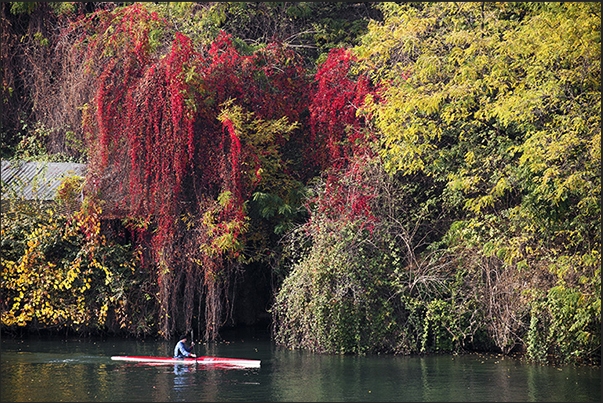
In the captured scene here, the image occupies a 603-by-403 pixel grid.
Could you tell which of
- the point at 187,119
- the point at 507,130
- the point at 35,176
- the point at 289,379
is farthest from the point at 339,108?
the point at 35,176

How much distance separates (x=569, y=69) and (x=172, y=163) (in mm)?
9099

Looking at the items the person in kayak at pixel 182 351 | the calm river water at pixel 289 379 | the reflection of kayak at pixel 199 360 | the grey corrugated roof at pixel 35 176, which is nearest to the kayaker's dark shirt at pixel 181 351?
the person in kayak at pixel 182 351

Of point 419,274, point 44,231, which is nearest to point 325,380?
point 419,274

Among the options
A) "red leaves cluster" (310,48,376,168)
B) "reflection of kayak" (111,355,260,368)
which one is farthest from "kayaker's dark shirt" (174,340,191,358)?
"red leaves cluster" (310,48,376,168)

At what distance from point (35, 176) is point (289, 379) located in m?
9.54

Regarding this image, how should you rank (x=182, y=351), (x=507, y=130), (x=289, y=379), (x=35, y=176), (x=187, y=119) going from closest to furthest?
(x=289, y=379) → (x=182, y=351) → (x=507, y=130) → (x=187, y=119) → (x=35, y=176)

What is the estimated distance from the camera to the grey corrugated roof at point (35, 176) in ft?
64.0

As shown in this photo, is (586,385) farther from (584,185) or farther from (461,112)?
(461,112)

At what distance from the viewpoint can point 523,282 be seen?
15.8 m

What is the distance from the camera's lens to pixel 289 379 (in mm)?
13578

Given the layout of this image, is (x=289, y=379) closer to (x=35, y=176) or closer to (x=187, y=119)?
(x=187, y=119)

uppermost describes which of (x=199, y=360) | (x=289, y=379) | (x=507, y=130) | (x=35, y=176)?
(x=507, y=130)

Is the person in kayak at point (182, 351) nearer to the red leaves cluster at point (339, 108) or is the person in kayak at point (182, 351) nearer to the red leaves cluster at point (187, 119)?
the red leaves cluster at point (187, 119)

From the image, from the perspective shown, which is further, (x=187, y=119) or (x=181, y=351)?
(x=187, y=119)
